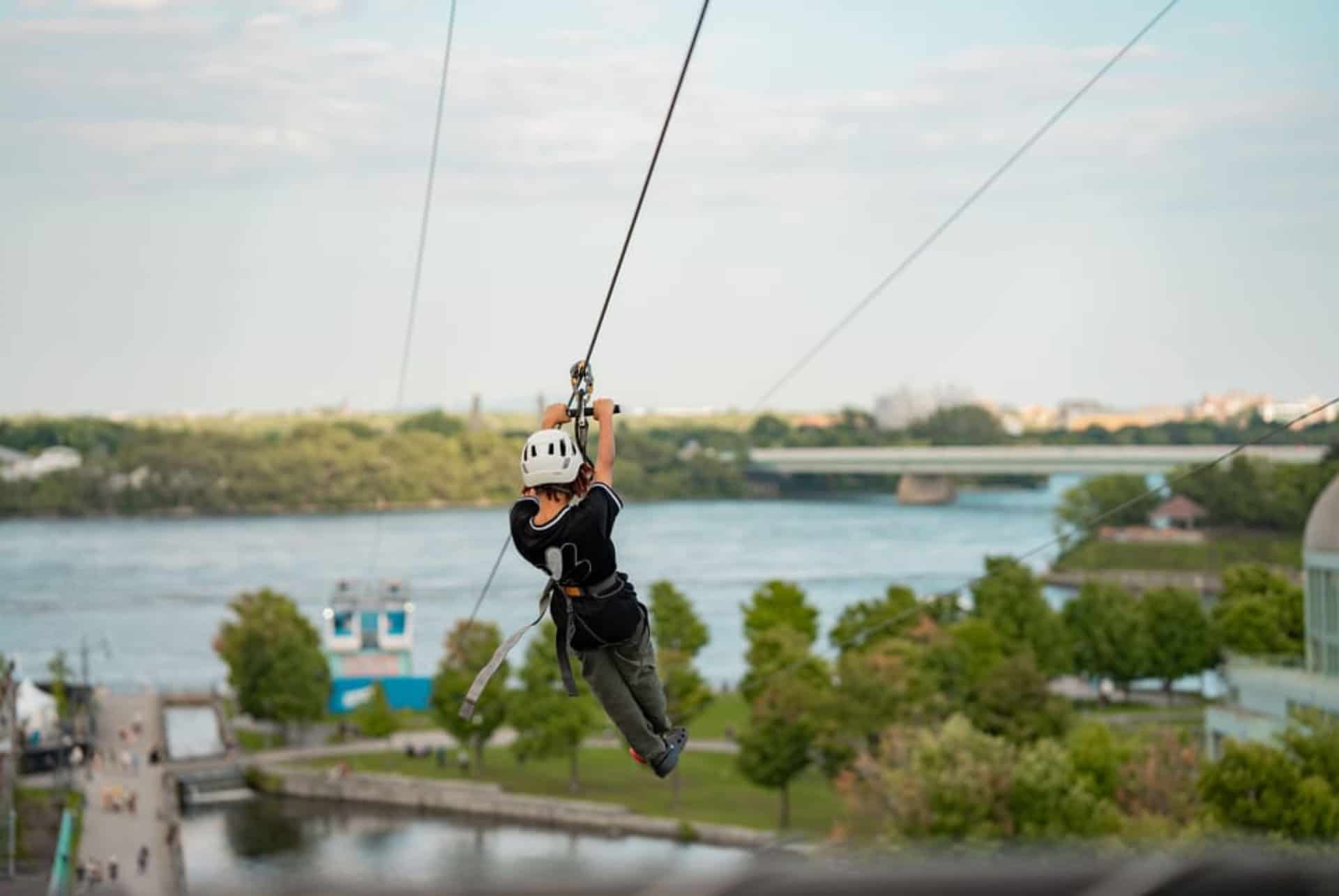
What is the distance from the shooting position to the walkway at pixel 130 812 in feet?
71.6

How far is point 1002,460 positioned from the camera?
66312 millimetres

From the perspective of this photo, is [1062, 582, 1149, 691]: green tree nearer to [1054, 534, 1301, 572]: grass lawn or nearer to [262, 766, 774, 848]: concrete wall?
[262, 766, 774, 848]: concrete wall

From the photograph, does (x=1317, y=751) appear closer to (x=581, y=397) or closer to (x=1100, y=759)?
(x=1100, y=759)

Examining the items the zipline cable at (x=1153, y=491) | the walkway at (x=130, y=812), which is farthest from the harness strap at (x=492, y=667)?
the walkway at (x=130, y=812)

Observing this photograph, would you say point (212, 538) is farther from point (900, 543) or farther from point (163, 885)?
point (163, 885)

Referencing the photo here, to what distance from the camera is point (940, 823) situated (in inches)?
719

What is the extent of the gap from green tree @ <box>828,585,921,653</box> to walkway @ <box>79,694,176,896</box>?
11.9 m

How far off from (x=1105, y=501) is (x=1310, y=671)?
45.1 meters

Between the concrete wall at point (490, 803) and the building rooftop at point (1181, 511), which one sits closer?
the concrete wall at point (490, 803)

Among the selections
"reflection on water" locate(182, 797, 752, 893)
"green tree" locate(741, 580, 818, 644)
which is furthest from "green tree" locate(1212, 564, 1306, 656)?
"reflection on water" locate(182, 797, 752, 893)

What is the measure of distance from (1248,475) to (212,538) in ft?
166

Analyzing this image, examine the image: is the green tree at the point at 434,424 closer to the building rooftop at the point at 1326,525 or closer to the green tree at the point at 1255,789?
the building rooftop at the point at 1326,525

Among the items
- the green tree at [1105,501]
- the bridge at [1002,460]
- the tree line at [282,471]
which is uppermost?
the tree line at [282,471]

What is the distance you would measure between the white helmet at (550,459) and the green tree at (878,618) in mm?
27611
